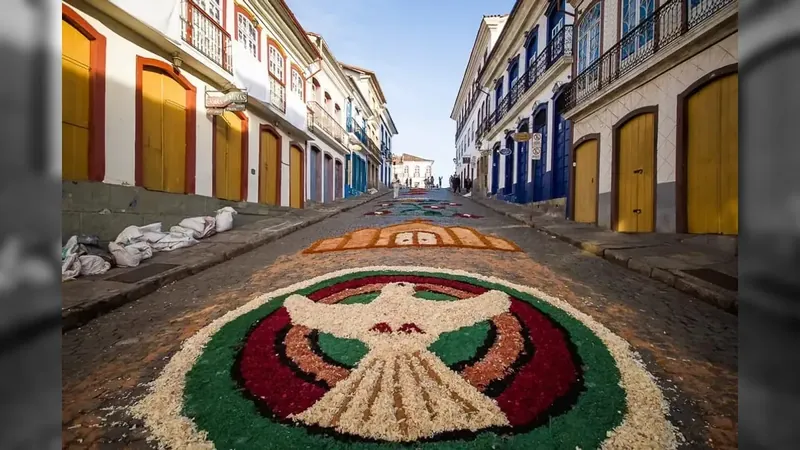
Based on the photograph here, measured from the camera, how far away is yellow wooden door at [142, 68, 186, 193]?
745cm

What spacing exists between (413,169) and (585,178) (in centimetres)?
6596

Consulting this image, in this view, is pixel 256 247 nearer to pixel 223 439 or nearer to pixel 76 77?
pixel 76 77

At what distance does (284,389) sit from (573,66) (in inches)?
509

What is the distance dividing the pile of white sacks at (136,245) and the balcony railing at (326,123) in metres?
9.92

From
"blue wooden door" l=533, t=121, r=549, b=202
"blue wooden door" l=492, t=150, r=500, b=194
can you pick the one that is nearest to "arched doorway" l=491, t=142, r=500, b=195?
"blue wooden door" l=492, t=150, r=500, b=194

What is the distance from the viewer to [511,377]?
6.77 ft

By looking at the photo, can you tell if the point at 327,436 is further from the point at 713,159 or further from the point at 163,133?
the point at 163,133

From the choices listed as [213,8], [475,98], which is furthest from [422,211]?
[475,98]

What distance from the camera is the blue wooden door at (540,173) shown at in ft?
47.5

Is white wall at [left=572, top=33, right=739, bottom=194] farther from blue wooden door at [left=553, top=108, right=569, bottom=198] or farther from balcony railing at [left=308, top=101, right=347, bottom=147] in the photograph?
balcony railing at [left=308, top=101, right=347, bottom=147]

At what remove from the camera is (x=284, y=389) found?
2012 millimetres

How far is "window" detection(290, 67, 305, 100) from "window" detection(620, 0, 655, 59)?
11038 millimetres

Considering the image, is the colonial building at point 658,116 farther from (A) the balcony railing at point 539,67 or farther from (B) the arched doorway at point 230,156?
(B) the arched doorway at point 230,156
